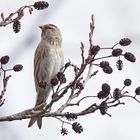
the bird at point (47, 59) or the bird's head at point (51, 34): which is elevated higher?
the bird's head at point (51, 34)

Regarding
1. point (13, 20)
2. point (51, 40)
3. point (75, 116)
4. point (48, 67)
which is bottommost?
point (75, 116)

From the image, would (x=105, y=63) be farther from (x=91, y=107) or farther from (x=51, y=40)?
(x=51, y=40)

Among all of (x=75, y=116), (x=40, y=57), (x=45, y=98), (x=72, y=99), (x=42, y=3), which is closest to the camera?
(x=42, y=3)

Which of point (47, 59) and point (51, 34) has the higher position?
point (51, 34)

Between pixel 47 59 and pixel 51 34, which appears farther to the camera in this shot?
pixel 51 34

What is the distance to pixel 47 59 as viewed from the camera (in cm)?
512

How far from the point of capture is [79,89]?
Result: 2.78 m

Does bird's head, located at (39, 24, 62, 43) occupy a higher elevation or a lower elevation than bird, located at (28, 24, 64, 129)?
higher

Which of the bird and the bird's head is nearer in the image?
the bird

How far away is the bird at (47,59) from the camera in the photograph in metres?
4.81

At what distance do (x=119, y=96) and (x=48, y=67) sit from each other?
2.37 meters

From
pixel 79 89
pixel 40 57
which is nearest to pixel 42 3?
pixel 79 89

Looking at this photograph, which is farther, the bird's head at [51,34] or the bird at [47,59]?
the bird's head at [51,34]

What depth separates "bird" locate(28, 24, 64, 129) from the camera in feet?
15.8
